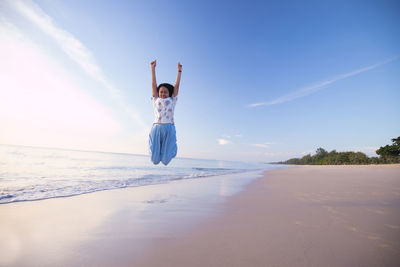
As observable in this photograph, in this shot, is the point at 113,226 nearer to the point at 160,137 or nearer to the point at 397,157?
the point at 160,137

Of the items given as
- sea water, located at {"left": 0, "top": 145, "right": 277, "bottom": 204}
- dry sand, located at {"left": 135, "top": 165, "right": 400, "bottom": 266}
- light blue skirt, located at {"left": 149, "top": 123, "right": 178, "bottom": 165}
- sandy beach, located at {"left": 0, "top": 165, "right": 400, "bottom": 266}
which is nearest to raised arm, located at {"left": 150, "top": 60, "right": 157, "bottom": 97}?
light blue skirt, located at {"left": 149, "top": 123, "right": 178, "bottom": 165}

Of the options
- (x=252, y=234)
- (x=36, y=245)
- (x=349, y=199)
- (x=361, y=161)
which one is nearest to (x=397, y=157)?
(x=361, y=161)

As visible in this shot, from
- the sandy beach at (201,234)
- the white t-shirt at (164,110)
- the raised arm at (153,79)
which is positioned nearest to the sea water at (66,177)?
the sandy beach at (201,234)

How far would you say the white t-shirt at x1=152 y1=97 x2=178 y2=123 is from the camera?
4.02 meters

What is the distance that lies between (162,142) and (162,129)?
0.30m

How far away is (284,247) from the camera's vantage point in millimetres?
2271

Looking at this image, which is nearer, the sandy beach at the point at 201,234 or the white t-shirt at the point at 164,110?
the sandy beach at the point at 201,234

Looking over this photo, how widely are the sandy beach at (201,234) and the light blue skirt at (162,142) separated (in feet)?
3.99

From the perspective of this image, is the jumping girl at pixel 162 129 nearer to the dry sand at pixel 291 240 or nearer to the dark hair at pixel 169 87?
the dark hair at pixel 169 87

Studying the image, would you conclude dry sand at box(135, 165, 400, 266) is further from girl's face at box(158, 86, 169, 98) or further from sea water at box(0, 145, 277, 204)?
sea water at box(0, 145, 277, 204)

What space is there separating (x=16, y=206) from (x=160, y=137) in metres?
3.83

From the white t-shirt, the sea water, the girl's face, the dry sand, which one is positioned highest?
the girl's face

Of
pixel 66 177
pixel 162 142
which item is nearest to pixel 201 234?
pixel 162 142

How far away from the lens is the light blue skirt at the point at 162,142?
13.1ft
